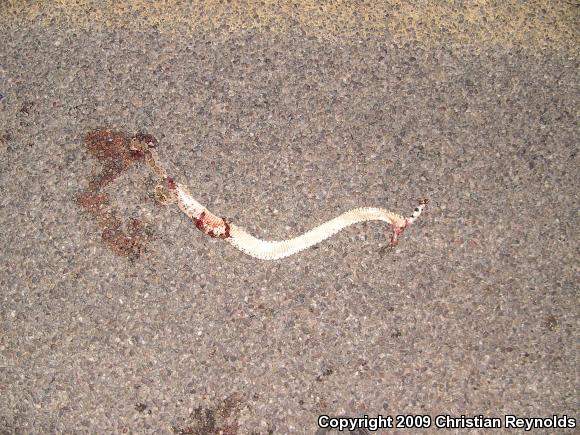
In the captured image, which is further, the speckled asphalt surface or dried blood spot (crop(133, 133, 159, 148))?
dried blood spot (crop(133, 133, 159, 148))

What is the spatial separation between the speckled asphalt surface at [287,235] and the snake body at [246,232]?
49 millimetres

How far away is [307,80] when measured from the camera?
2.40 metres

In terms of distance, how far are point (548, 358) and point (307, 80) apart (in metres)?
1.89

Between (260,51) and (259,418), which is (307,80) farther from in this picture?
(259,418)

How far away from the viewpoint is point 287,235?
2.31 metres

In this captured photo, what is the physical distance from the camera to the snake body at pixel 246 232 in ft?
7.52

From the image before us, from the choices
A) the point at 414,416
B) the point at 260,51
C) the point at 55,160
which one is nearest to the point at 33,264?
the point at 55,160

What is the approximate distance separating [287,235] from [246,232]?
0.21m

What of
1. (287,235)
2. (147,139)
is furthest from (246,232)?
(147,139)

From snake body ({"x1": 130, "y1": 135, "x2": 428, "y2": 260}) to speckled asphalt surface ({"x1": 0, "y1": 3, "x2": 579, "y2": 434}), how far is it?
0.16 feet

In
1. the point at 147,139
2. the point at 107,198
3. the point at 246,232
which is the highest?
the point at 147,139

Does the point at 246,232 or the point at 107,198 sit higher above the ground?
the point at 107,198

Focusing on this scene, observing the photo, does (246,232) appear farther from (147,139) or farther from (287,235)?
(147,139)

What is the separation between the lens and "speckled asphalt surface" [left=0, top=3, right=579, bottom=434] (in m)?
2.21
